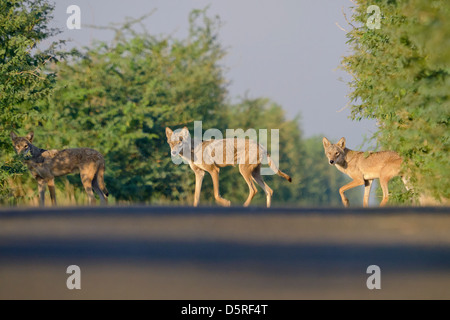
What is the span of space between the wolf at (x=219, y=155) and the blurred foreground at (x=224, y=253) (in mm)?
7368

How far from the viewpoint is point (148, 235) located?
9.05 meters

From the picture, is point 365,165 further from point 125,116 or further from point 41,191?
point 125,116

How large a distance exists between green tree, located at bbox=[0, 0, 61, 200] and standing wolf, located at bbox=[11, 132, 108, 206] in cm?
171

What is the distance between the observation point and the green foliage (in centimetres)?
1188

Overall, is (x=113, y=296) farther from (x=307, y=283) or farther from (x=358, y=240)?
(x=358, y=240)

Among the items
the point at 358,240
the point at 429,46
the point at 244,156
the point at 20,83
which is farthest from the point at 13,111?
the point at 358,240

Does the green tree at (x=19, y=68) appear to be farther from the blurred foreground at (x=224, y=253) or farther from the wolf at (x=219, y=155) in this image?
the blurred foreground at (x=224, y=253)

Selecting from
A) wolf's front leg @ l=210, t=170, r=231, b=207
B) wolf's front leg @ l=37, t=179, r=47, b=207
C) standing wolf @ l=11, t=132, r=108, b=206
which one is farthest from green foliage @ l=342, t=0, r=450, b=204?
wolf's front leg @ l=37, t=179, r=47, b=207

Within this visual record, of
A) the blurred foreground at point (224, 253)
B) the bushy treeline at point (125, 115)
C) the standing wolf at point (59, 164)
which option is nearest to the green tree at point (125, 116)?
the bushy treeline at point (125, 115)

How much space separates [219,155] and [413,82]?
21.7 ft

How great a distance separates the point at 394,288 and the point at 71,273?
284cm

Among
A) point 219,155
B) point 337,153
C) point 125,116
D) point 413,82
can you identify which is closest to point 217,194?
point 219,155

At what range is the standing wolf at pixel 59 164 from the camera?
19.7 metres

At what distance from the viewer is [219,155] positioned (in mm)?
18703
